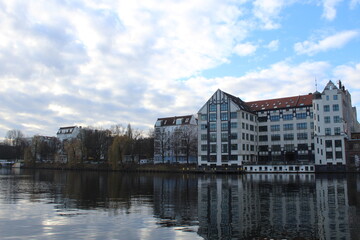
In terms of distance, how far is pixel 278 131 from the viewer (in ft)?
346

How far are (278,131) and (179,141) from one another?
34350mm

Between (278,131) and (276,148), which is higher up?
(278,131)

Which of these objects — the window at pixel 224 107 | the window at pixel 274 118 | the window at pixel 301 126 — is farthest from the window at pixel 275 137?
the window at pixel 224 107

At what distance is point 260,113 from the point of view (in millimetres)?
110875

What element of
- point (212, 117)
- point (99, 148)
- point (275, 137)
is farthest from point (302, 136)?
point (99, 148)

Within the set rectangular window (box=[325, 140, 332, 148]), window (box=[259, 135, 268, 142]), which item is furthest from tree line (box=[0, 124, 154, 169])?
rectangular window (box=[325, 140, 332, 148])

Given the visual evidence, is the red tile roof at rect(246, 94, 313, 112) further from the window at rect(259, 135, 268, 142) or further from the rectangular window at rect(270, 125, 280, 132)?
the window at rect(259, 135, 268, 142)

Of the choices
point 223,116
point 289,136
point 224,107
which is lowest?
point 289,136

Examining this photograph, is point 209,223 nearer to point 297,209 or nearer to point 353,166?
point 297,209

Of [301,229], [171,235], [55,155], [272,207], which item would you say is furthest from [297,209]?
[55,155]

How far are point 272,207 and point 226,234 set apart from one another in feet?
30.7

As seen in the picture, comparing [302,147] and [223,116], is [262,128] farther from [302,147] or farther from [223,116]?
[223,116]

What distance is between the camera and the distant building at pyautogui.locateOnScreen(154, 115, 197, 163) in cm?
11644

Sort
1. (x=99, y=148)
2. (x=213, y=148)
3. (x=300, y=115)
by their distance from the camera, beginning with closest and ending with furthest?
(x=300, y=115)
(x=213, y=148)
(x=99, y=148)
